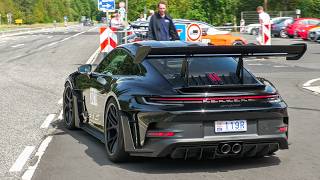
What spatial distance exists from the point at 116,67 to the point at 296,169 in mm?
2565

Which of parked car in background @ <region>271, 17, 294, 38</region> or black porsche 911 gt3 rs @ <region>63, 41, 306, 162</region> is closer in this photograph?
black porsche 911 gt3 rs @ <region>63, 41, 306, 162</region>

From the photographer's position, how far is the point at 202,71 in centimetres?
663

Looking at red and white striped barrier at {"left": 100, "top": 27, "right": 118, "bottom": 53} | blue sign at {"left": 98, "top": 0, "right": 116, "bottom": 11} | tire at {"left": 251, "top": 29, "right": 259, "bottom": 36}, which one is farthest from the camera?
tire at {"left": 251, "top": 29, "right": 259, "bottom": 36}

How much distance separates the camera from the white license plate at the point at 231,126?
6.11 m

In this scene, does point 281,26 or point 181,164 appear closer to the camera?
point 181,164

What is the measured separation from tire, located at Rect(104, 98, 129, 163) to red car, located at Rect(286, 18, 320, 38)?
3521 cm

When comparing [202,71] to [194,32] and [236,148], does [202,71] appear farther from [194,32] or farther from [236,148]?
[194,32]

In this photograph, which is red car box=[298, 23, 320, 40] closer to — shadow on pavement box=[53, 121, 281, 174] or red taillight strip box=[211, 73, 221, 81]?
shadow on pavement box=[53, 121, 281, 174]

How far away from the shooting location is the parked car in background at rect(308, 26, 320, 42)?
35938mm

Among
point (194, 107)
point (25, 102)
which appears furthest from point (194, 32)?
point (194, 107)

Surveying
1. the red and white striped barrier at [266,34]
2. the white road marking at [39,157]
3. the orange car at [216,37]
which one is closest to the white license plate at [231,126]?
the white road marking at [39,157]

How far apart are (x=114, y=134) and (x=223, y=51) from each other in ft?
5.23

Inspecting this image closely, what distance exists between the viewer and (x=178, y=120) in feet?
19.7

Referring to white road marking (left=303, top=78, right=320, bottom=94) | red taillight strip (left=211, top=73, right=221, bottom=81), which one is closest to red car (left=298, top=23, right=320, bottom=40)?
white road marking (left=303, top=78, right=320, bottom=94)
